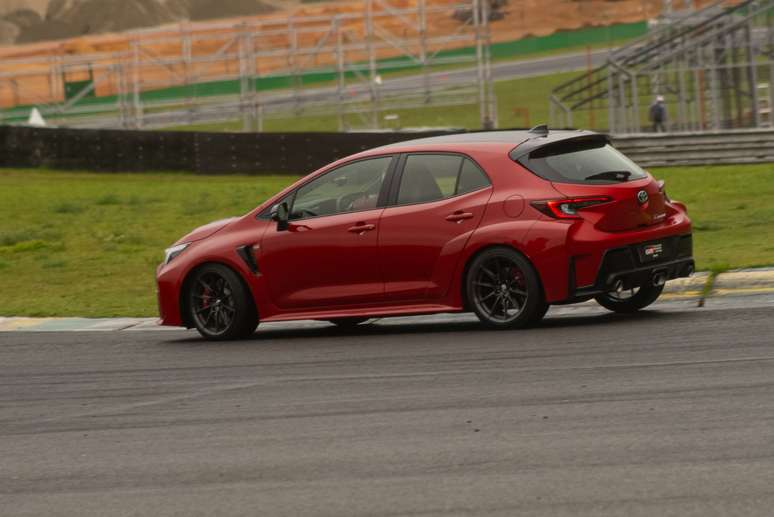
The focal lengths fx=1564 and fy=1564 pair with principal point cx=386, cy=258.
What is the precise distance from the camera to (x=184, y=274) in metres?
12.9

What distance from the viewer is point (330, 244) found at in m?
12.2

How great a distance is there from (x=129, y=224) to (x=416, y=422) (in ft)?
62.8

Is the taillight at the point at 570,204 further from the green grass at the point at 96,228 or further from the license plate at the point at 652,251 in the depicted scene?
the green grass at the point at 96,228

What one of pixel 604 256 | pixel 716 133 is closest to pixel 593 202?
pixel 604 256

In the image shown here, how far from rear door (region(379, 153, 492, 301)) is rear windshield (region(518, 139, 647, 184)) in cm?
42

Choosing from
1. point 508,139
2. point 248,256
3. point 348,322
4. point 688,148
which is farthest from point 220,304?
point 688,148

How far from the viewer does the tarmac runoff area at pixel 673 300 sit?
12.9 m

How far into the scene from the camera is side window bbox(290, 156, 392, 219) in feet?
40.1

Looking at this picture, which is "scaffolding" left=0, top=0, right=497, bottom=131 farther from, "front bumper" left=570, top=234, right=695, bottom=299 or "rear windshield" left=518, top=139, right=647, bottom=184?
"front bumper" left=570, top=234, right=695, bottom=299

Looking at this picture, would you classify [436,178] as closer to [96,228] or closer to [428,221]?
[428,221]

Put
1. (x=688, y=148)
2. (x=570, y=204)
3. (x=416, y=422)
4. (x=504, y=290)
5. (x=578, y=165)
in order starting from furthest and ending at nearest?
(x=688, y=148), (x=578, y=165), (x=504, y=290), (x=570, y=204), (x=416, y=422)

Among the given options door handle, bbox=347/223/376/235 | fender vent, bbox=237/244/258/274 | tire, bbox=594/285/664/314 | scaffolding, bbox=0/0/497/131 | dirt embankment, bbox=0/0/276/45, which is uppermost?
dirt embankment, bbox=0/0/276/45

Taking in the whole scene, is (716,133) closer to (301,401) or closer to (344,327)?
(344,327)

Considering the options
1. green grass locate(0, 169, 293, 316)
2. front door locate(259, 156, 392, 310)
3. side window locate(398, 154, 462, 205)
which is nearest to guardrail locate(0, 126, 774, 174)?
green grass locate(0, 169, 293, 316)
